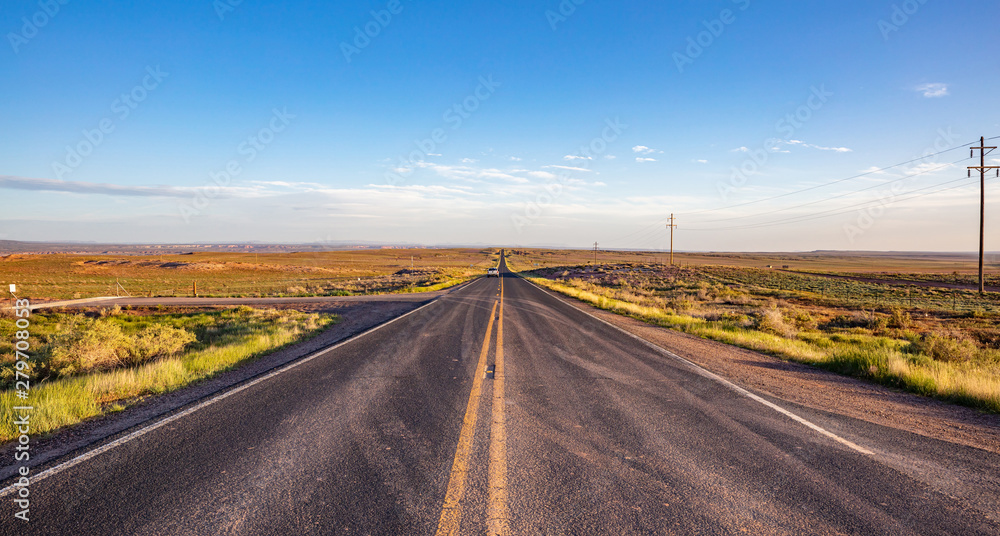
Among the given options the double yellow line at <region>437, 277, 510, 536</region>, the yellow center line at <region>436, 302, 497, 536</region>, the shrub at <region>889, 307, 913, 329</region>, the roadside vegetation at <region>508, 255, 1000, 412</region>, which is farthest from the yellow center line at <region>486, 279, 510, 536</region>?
the shrub at <region>889, 307, 913, 329</region>

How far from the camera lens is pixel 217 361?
868cm

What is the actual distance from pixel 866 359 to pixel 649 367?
4.25 m

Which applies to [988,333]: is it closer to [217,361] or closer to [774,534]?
[774,534]

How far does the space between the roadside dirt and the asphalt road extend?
0.54m

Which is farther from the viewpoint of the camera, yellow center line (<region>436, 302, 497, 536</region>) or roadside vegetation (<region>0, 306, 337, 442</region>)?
roadside vegetation (<region>0, 306, 337, 442</region>)

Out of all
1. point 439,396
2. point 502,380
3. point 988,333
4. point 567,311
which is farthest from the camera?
point 567,311

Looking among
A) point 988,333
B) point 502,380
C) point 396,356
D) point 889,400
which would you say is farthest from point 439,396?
point 988,333

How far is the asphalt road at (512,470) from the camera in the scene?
10.6 feet

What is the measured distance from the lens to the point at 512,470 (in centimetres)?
401

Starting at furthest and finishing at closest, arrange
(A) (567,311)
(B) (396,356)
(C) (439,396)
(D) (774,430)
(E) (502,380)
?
(A) (567,311) → (B) (396,356) → (E) (502,380) → (C) (439,396) → (D) (774,430)

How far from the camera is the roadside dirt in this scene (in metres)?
5.21

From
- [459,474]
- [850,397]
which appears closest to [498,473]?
[459,474]

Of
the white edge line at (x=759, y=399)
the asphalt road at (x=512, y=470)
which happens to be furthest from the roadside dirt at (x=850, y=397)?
the asphalt road at (x=512, y=470)

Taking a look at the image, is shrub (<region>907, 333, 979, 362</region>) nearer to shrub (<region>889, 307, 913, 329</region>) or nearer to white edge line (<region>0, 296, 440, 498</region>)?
shrub (<region>889, 307, 913, 329</region>)
